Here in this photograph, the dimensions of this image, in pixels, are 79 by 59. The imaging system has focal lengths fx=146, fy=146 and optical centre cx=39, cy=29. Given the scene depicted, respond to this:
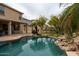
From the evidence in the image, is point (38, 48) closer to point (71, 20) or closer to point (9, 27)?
point (71, 20)

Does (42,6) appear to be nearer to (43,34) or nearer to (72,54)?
(43,34)

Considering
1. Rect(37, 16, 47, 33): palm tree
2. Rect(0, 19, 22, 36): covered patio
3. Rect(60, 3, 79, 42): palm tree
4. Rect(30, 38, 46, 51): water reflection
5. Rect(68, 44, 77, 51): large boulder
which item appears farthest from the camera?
Rect(0, 19, 22, 36): covered patio

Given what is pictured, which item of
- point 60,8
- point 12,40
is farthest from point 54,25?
point 12,40

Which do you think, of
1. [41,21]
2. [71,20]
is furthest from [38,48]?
[71,20]

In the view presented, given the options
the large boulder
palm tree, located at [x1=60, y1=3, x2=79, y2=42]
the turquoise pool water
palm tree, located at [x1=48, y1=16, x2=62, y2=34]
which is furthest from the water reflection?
palm tree, located at [x1=60, y1=3, x2=79, y2=42]

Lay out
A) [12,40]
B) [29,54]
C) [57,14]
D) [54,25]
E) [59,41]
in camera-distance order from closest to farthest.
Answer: [29,54] < [57,14] < [54,25] < [59,41] < [12,40]

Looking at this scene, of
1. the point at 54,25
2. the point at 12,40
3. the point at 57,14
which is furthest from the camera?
the point at 12,40

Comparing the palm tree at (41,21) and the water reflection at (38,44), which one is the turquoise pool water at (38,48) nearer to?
the water reflection at (38,44)

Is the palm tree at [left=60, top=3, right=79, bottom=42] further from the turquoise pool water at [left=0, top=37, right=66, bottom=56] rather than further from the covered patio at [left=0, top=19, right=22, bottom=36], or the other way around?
the covered patio at [left=0, top=19, right=22, bottom=36]

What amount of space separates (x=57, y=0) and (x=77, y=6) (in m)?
0.80

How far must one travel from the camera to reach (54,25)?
225 inches

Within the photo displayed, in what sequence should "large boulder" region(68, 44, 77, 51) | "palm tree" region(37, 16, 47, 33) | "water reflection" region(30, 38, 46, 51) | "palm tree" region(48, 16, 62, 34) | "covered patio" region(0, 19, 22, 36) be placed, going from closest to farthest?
"large boulder" region(68, 44, 77, 51)
"palm tree" region(37, 16, 47, 33)
"palm tree" region(48, 16, 62, 34)
"water reflection" region(30, 38, 46, 51)
"covered patio" region(0, 19, 22, 36)

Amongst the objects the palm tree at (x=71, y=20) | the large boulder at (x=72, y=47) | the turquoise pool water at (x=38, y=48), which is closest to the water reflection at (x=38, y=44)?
the turquoise pool water at (x=38, y=48)

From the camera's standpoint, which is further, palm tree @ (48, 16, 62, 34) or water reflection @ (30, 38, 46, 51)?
water reflection @ (30, 38, 46, 51)
